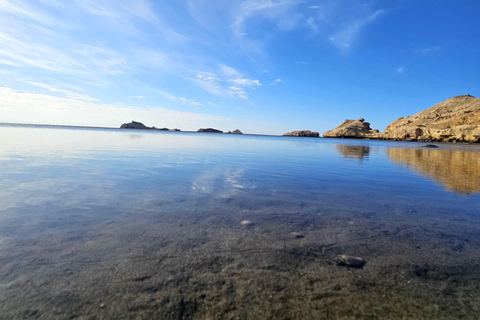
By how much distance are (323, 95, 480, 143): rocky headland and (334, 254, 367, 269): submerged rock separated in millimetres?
89542

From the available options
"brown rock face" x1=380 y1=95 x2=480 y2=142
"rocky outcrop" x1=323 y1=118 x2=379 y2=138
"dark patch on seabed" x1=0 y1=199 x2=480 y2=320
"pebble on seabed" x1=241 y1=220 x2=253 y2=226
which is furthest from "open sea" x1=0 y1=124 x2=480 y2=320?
"rocky outcrop" x1=323 y1=118 x2=379 y2=138

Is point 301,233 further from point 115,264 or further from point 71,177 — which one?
point 71,177

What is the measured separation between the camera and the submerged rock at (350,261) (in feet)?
10.9

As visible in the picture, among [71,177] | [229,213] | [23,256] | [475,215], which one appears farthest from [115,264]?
[475,215]

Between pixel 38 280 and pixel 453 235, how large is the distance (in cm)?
672

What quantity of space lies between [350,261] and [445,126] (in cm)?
11823

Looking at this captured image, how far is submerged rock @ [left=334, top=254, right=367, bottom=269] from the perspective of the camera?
3309 millimetres

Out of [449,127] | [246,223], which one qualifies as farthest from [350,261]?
[449,127]

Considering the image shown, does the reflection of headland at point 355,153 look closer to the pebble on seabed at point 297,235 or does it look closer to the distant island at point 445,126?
the pebble on seabed at point 297,235

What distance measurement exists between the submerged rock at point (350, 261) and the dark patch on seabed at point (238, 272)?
0.09 m

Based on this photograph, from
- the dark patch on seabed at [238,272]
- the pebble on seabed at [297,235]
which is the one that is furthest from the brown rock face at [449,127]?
the pebble on seabed at [297,235]

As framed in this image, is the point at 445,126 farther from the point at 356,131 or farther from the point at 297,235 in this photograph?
the point at 297,235

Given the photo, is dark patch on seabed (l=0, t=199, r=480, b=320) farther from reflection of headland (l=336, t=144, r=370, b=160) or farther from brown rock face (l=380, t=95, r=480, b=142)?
brown rock face (l=380, t=95, r=480, b=142)

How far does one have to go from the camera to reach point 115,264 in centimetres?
310
